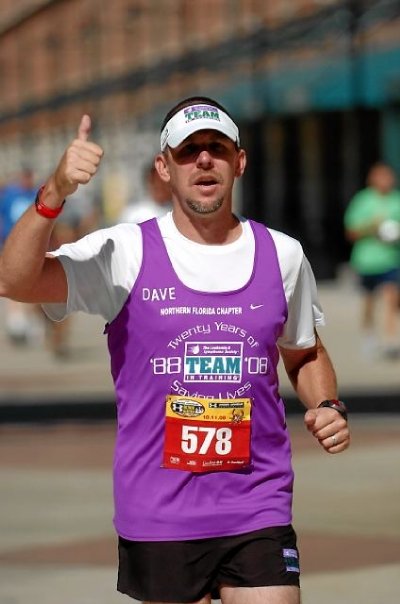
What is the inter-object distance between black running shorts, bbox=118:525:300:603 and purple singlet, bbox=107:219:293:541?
0.03 metres

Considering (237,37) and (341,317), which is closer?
(341,317)

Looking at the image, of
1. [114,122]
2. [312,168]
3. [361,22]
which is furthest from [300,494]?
[114,122]

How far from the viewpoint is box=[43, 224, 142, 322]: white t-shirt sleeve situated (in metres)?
5.25

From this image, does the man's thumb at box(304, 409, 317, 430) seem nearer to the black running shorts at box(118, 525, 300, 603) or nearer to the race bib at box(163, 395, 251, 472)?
the race bib at box(163, 395, 251, 472)

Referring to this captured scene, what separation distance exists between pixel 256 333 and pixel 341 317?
19.7 m

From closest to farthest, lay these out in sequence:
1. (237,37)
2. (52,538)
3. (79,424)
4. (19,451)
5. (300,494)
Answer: (52,538) → (300,494) → (19,451) → (79,424) → (237,37)

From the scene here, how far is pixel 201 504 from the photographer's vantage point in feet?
17.0

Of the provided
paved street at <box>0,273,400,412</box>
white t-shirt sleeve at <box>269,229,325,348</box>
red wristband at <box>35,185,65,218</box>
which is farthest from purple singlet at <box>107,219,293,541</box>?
paved street at <box>0,273,400,412</box>

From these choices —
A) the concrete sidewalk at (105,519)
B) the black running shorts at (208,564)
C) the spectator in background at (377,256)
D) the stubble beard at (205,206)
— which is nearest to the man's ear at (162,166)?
the stubble beard at (205,206)

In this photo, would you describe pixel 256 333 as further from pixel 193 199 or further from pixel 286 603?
pixel 286 603

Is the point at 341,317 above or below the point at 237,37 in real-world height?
below

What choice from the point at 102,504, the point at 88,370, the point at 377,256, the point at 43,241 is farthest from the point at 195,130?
the point at 377,256

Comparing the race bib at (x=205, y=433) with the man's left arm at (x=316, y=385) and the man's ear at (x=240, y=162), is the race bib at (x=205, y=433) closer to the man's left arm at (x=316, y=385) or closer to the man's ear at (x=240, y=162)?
the man's left arm at (x=316, y=385)

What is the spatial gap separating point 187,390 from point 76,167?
28.1 inches
